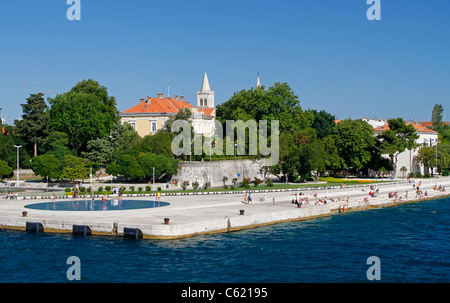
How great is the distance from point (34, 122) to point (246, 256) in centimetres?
5966

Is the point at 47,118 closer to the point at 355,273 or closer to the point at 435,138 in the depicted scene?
the point at 355,273

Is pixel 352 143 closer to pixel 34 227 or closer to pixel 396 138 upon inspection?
pixel 396 138

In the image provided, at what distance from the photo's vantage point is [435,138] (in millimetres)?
111688

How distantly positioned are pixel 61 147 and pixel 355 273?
179 ft

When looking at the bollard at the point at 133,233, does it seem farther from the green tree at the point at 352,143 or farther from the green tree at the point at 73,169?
the green tree at the point at 352,143

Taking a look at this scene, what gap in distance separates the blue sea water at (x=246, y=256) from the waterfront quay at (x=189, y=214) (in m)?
0.89

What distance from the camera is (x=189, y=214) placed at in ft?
133

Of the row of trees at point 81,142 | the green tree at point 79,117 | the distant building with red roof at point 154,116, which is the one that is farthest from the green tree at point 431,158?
the green tree at point 79,117

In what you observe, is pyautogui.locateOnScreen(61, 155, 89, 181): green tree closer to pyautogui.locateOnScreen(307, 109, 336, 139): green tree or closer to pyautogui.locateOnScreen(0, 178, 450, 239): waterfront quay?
pyautogui.locateOnScreen(0, 178, 450, 239): waterfront quay

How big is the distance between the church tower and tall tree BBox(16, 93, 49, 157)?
179 ft

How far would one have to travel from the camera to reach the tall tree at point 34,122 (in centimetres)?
8088
